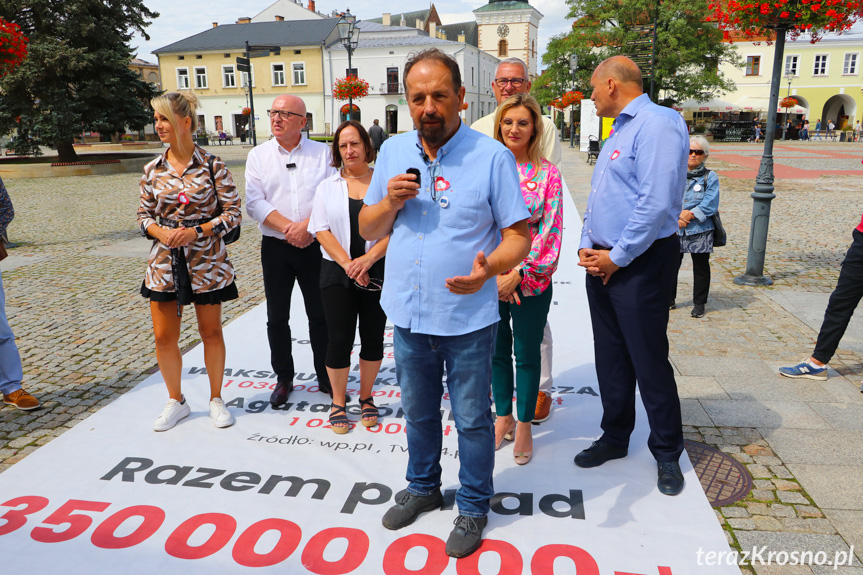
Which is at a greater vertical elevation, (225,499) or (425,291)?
(425,291)

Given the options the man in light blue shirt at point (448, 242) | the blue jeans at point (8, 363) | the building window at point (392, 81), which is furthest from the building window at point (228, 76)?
the man in light blue shirt at point (448, 242)

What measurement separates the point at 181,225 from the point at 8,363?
1.76m

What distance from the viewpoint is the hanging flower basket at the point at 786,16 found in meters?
6.00

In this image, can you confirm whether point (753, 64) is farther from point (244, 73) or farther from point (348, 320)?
point (348, 320)

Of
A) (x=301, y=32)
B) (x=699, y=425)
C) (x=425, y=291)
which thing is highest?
(x=301, y=32)

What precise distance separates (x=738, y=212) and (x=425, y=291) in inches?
471

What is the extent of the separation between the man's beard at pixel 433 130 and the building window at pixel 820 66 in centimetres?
6115

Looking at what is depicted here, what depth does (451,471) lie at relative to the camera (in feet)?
11.4

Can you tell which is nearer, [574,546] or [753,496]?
[574,546]

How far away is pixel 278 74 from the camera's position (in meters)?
56.3

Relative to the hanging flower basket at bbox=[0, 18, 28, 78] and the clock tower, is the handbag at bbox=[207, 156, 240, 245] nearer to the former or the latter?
the hanging flower basket at bbox=[0, 18, 28, 78]

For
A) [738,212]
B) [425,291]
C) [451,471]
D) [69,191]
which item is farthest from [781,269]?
[69,191]

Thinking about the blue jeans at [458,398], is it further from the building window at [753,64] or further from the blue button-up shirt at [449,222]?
the building window at [753,64]

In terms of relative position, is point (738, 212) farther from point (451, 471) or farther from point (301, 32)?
point (301, 32)
